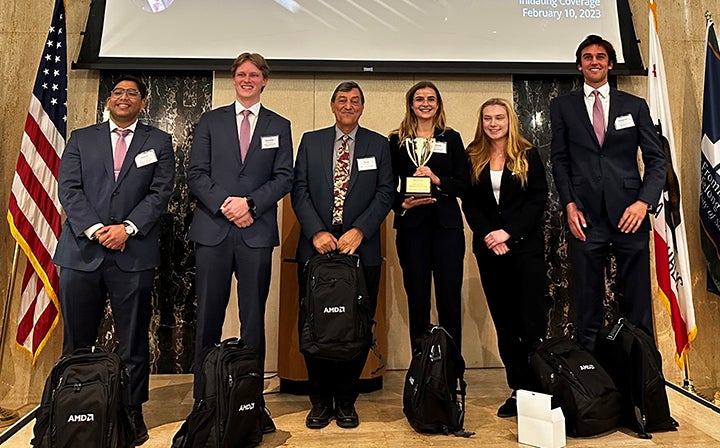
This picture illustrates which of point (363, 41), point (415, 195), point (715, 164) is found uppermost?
point (363, 41)

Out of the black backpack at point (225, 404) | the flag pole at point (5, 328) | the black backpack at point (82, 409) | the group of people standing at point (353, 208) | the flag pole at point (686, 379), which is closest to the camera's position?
the black backpack at point (82, 409)

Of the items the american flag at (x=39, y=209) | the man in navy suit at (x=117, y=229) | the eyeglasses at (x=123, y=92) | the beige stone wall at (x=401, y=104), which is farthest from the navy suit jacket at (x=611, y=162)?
the american flag at (x=39, y=209)

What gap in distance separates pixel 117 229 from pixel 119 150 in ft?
1.41

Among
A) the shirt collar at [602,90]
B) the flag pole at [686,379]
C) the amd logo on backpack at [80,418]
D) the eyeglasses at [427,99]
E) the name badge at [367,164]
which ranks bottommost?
the flag pole at [686,379]

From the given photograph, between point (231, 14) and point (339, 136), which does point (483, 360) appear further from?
point (231, 14)

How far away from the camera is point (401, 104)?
12.8 feet

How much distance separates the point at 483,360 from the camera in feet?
12.7

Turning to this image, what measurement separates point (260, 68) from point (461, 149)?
3.74ft

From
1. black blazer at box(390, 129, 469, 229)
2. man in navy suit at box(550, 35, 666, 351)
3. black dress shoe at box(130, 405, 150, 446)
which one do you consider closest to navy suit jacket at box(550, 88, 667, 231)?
man in navy suit at box(550, 35, 666, 351)

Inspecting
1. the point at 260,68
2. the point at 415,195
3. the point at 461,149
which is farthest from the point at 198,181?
the point at 461,149

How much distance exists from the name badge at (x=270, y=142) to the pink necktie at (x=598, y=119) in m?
1.71

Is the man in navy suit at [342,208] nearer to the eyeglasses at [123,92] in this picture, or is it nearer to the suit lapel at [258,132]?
the suit lapel at [258,132]

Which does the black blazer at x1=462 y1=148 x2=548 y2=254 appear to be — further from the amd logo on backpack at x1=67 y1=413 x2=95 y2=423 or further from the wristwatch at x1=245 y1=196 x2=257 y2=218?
the amd logo on backpack at x1=67 y1=413 x2=95 y2=423

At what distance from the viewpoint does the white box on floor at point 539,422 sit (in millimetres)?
2281
